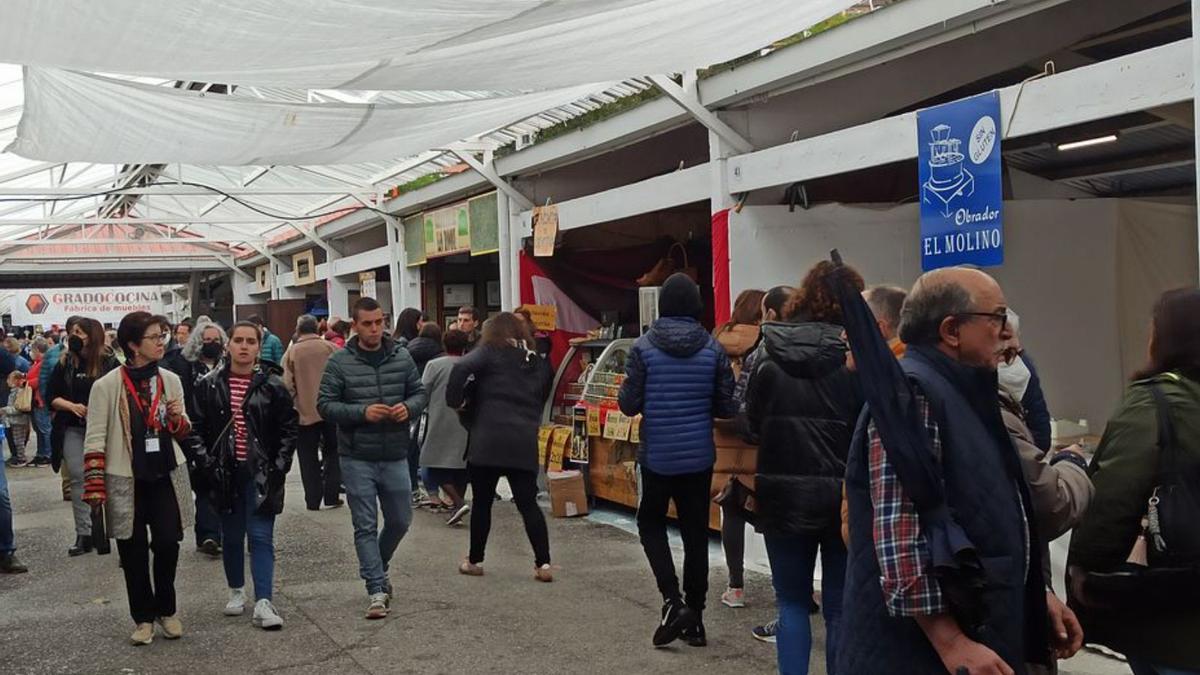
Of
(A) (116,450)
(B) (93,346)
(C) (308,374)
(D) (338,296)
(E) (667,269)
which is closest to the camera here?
(A) (116,450)

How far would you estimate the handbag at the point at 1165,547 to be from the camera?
3.03 metres

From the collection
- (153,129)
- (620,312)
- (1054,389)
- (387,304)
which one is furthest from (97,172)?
(1054,389)

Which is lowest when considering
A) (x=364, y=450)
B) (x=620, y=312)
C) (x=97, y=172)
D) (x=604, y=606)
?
(x=604, y=606)

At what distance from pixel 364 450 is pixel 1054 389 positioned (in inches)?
210

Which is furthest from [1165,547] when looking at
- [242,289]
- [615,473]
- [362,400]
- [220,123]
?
[242,289]

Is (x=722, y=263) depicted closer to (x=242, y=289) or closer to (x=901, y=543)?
(x=901, y=543)

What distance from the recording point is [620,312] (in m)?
13.9

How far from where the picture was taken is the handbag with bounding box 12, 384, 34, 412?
15305mm

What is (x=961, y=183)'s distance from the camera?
671 centimetres

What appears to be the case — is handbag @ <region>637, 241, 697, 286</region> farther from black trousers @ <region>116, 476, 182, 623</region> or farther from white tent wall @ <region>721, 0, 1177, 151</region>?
black trousers @ <region>116, 476, 182, 623</region>

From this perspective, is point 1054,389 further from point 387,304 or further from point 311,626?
point 387,304

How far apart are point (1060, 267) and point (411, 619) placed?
549 cm

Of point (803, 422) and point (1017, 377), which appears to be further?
point (1017, 377)

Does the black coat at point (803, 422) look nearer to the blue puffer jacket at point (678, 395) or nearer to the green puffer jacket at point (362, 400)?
the blue puffer jacket at point (678, 395)
